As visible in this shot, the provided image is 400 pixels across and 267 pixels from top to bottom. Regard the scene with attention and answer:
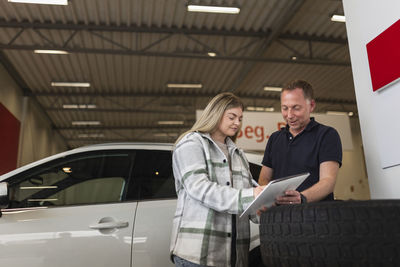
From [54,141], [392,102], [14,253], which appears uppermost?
[54,141]

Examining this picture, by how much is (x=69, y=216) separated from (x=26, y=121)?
1046cm

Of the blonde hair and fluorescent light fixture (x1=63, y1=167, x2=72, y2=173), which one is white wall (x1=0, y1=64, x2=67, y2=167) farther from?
the blonde hair

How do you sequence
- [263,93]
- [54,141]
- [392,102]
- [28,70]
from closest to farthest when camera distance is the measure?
[392,102] → [28,70] → [263,93] → [54,141]

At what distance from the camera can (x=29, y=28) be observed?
26.0 feet

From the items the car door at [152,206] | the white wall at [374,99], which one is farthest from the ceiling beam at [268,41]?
the car door at [152,206]

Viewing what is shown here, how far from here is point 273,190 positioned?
1510 mm

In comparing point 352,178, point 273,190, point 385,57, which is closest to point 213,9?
point 385,57

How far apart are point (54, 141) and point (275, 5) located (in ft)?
42.5

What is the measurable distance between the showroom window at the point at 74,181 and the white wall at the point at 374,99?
5.28 feet

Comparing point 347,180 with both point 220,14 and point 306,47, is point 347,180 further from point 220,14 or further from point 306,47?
point 220,14

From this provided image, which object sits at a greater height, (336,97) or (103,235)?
(336,97)

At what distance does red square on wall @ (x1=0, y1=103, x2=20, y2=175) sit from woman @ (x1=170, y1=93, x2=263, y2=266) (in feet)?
29.0

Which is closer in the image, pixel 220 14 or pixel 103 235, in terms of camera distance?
pixel 103 235

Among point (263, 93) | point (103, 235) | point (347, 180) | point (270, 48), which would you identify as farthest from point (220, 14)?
point (347, 180)
